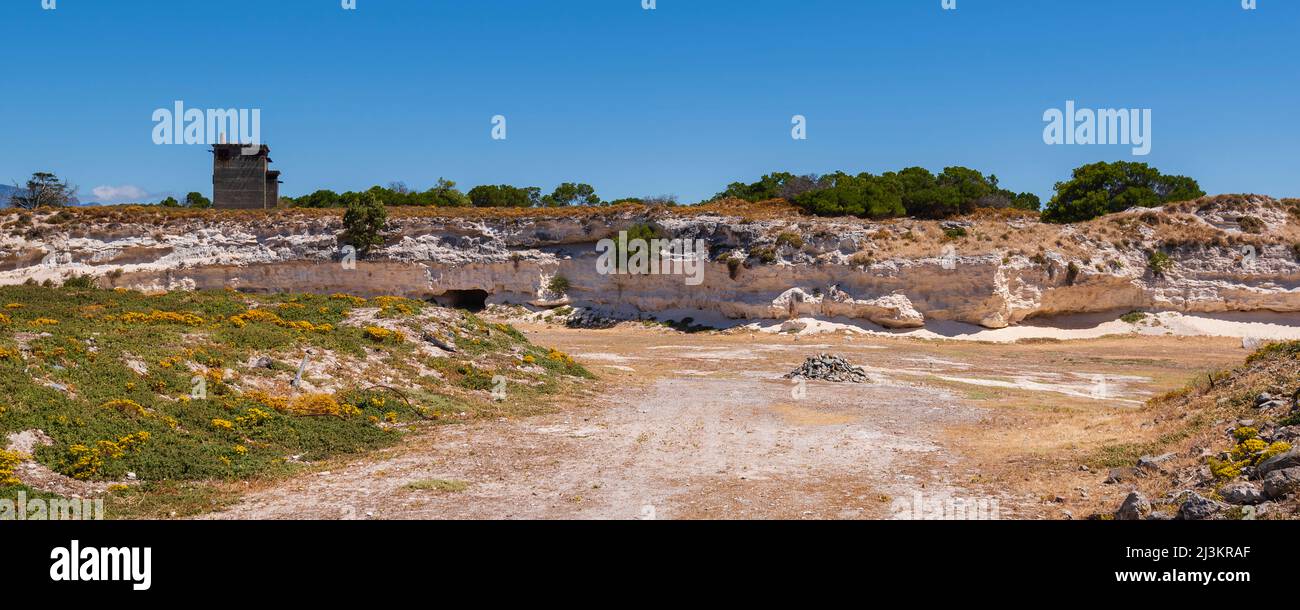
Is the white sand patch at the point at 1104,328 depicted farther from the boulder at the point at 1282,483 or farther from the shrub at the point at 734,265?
the boulder at the point at 1282,483

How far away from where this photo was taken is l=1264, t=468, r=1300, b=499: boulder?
8.41 metres

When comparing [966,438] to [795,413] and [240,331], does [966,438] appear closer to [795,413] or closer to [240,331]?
[795,413]

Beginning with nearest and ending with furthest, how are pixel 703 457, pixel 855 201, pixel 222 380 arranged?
1. pixel 703 457
2. pixel 222 380
3. pixel 855 201

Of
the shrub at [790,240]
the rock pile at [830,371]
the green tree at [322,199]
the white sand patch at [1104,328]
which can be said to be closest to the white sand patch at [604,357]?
the rock pile at [830,371]

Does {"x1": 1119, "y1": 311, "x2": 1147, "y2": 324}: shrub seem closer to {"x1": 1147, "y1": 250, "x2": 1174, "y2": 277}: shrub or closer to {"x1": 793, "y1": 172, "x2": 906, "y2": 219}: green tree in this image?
{"x1": 1147, "y1": 250, "x2": 1174, "y2": 277}: shrub

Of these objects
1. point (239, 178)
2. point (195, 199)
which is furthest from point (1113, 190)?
point (195, 199)

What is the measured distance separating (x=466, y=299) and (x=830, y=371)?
38.3m

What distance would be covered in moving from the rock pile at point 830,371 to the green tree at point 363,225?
122 feet

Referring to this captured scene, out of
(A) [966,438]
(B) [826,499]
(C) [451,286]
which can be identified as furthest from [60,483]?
(C) [451,286]

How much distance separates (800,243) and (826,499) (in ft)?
130

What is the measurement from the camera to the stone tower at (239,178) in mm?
61125

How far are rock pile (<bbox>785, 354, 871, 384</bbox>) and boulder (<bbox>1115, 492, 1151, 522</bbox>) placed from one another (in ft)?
52.7

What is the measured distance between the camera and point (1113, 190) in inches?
2569

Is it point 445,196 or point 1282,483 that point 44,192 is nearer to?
point 445,196
